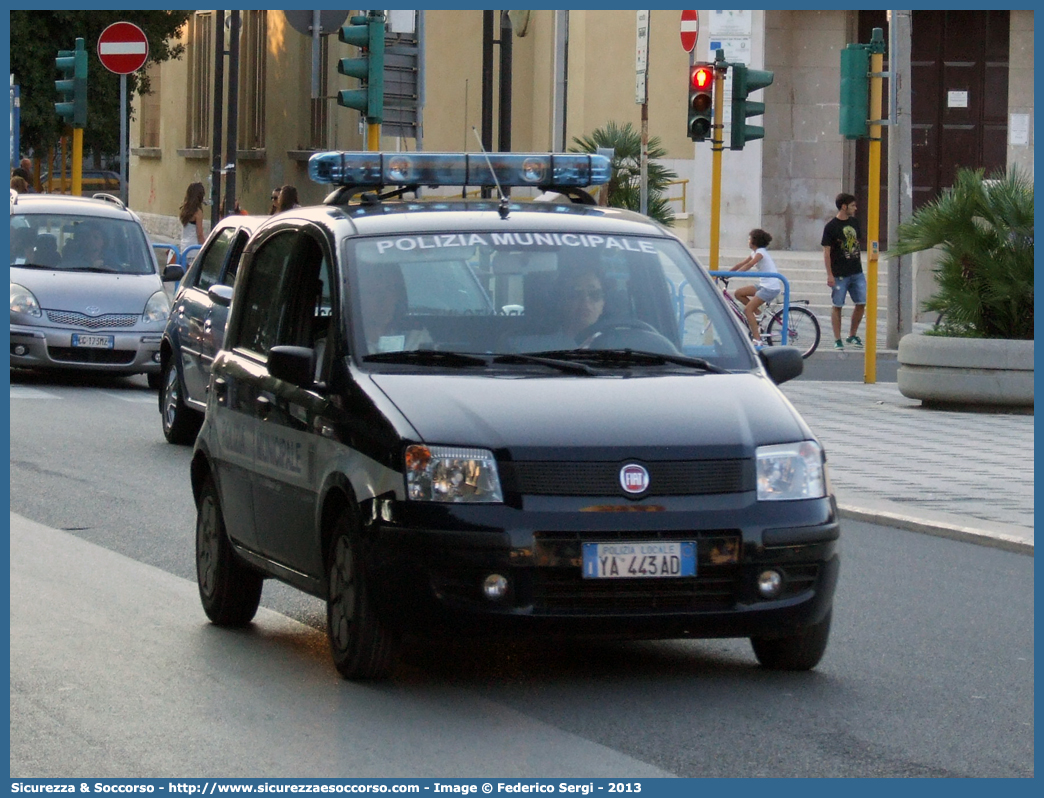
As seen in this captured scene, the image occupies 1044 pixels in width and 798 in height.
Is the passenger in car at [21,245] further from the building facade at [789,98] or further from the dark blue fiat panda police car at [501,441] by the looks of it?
the building facade at [789,98]

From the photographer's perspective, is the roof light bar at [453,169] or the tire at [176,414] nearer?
the roof light bar at [453,169]

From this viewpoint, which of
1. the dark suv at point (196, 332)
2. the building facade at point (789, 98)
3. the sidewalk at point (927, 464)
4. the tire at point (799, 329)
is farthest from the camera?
the building facade at point (789, 98)

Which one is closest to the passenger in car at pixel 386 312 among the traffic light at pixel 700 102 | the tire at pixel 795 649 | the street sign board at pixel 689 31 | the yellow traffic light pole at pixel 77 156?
the tire at pixel 795 649

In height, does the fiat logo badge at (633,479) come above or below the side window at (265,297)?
below

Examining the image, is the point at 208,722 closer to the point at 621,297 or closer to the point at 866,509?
the point at 621,297

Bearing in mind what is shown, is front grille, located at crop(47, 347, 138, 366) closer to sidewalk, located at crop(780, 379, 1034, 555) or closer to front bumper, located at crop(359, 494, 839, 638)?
sidewalk, located at crop(780, 379, 1034, 555)

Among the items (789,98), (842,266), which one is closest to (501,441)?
(842,266)

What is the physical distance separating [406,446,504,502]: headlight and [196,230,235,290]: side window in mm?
8822

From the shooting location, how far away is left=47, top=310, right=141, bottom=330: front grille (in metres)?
19.7

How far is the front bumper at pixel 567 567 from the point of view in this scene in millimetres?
6641

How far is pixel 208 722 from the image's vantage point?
21.3ft

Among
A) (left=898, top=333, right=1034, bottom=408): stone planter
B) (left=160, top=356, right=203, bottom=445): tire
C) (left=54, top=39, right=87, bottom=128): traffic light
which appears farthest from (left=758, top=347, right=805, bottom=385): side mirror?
(left=54, top=39, right=87, bottom=128): traffic light

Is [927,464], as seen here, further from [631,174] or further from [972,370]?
[631,174]

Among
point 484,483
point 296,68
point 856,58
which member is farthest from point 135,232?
point 296,68
